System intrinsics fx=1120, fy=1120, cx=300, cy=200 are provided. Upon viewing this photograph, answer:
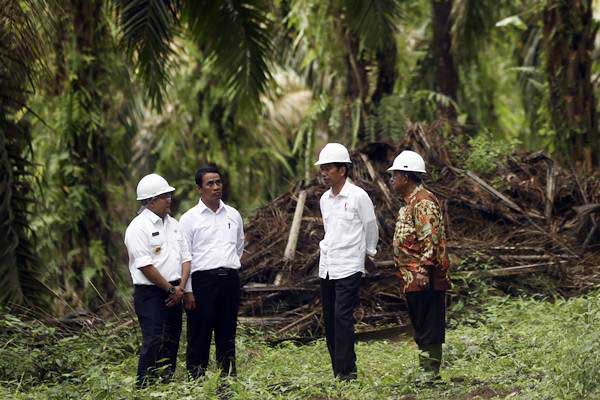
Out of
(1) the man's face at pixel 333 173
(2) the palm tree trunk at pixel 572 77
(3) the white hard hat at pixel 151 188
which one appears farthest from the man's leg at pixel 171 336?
(2) the palm tree trunk at pixel 572 77

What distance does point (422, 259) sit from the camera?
8.71 metres

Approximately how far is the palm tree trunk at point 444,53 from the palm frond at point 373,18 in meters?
8.13

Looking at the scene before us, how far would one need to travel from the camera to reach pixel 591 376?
7.14 meters

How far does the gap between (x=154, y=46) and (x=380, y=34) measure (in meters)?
2.71

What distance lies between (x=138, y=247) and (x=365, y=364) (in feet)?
8.47

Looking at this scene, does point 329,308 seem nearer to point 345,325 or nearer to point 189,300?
point 345,325

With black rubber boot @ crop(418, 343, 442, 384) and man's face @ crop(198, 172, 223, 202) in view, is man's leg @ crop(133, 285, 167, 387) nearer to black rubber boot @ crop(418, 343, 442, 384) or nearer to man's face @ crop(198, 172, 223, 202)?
man's face @ crop(198, 172, 223, 202)

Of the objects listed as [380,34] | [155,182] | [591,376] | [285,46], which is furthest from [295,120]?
[591,376]

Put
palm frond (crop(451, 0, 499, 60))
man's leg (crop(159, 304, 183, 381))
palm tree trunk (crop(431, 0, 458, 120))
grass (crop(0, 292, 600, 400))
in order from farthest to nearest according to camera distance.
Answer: palm tree trunk (crop(431, 0, 458, 120)) < palm frond (crop(451, 0, 499, 60)) < man's leg (crop(159, 304, 183, 381)) < grass (crop(0, 292, 600, 400))

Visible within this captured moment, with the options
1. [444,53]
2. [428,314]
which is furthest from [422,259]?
[444,53]

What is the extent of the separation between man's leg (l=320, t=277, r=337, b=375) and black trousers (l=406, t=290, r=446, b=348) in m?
0.74

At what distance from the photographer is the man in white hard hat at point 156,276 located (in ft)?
29.5

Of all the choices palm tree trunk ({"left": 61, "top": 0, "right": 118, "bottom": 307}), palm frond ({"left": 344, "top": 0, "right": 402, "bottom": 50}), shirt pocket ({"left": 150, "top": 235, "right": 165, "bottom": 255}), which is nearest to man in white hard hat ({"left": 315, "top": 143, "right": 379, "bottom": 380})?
shirt pocket ({"left": 150, "top": 235, "right": 165, "bottom": 255})

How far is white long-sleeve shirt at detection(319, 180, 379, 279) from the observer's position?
9.12 metres
